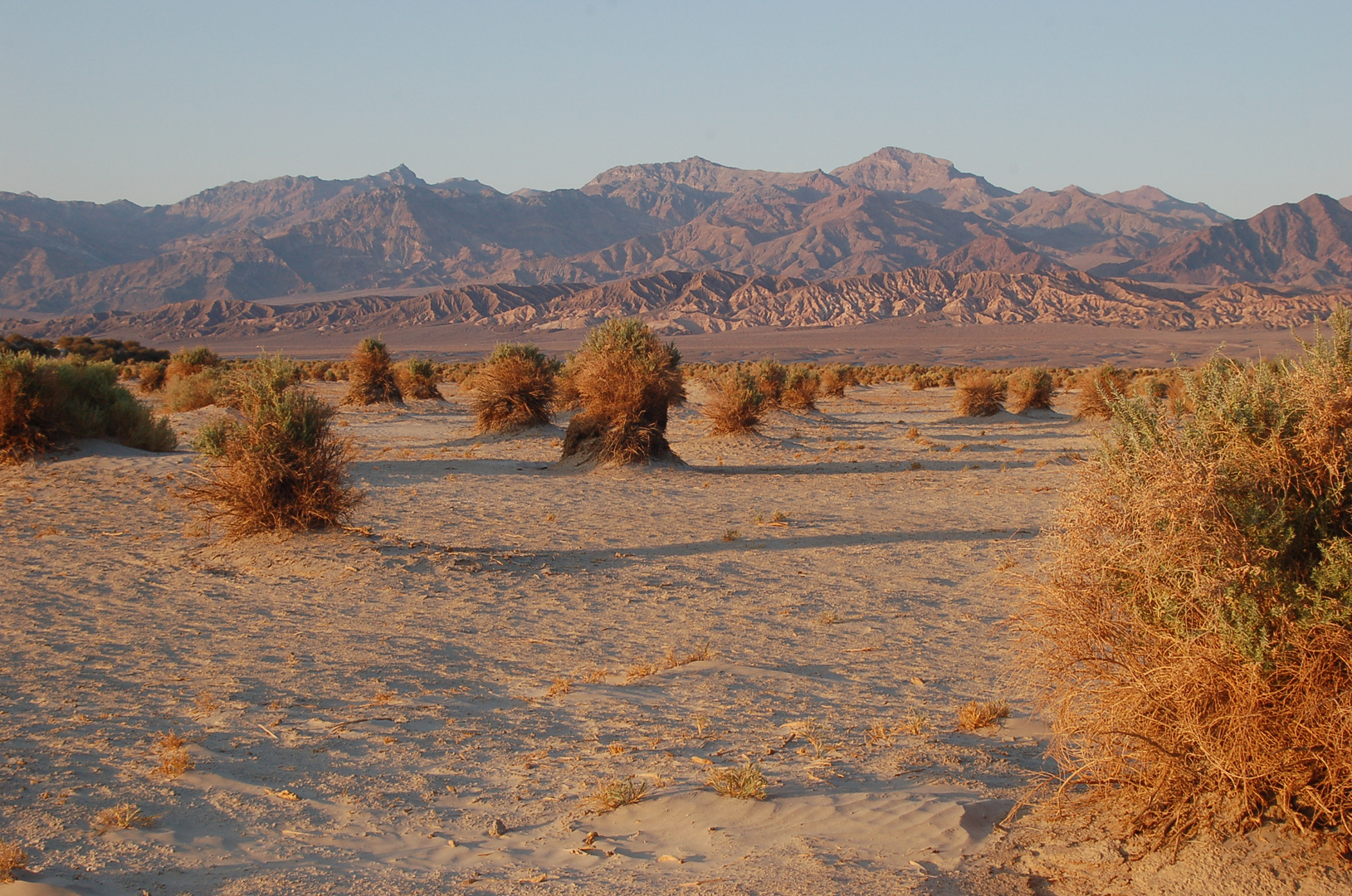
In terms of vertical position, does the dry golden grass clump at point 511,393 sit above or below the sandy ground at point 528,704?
above

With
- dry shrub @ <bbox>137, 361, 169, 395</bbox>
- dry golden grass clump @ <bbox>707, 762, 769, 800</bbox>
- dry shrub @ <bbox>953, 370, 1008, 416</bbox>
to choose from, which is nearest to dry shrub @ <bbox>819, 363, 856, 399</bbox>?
dry shrub @ <bbox>953, 370, 1008, 416</bbox>

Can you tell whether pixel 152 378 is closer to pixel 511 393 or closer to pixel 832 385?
pixel 511 393

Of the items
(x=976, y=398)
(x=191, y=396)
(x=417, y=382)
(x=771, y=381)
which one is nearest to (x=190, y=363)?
(x=417, y=382)

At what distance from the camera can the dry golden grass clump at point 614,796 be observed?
4.94 meters

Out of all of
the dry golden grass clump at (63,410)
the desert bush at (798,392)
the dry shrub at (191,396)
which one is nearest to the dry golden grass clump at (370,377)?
the dry shrub at (191,396)

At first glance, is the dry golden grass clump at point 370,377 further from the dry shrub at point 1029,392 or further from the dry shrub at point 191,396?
the dry shrub at point 1029,392

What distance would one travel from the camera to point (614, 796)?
4941 mm

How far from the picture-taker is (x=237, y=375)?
1120 centimetres

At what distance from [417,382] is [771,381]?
11407 millimetres

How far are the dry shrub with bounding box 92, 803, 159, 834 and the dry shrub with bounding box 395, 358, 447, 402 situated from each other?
28185mm

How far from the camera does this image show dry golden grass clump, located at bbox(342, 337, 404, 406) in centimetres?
2994

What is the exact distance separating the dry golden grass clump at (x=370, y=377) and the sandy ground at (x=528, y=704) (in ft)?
51.7

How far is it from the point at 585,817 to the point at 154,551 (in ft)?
26.2

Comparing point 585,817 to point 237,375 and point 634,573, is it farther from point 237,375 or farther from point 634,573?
point 237,375
